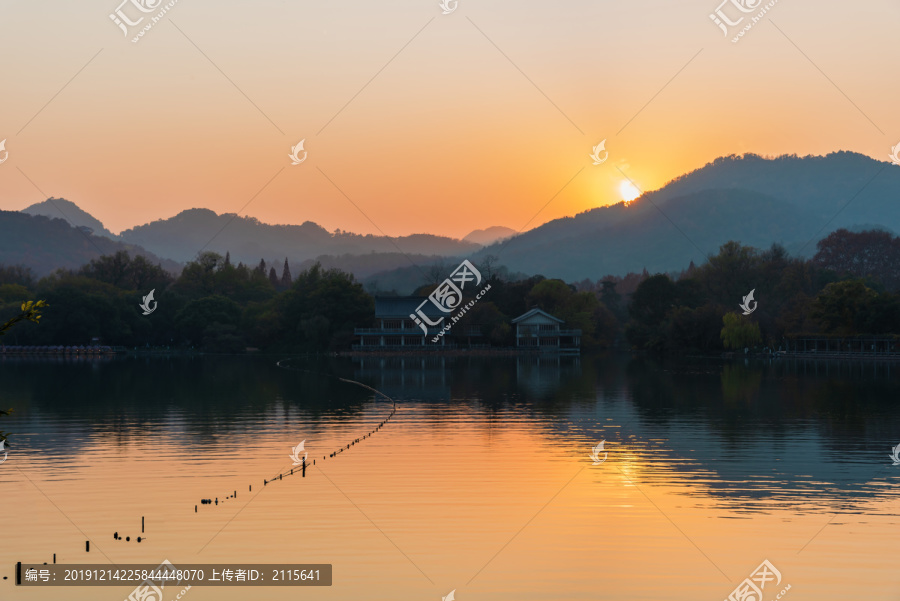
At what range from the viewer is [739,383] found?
5078cm

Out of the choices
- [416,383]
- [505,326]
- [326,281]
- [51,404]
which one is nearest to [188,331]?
[326,281]

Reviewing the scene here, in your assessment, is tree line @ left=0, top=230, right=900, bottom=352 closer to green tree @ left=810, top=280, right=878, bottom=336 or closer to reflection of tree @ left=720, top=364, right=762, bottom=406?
green tree @ left=810, top=280, right=878, bottom=336

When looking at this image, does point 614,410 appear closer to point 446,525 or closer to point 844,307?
point 446,525

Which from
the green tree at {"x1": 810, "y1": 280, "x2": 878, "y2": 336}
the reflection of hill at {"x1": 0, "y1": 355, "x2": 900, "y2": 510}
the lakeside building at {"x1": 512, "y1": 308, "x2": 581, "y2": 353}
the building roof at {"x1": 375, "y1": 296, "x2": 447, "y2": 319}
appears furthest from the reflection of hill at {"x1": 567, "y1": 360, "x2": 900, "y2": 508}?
the building roof at {"x1": 375, "y1": 296, "x2": 447, "y2": 319}

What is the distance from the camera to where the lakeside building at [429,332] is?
9688 centimetres

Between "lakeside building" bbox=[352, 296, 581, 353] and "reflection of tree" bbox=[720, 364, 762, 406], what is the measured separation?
3243 cm

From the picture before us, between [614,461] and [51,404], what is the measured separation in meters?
28.2

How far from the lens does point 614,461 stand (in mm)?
23266

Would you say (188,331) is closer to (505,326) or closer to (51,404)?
(505,326)

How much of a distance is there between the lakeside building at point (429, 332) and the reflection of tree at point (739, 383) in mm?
32426
